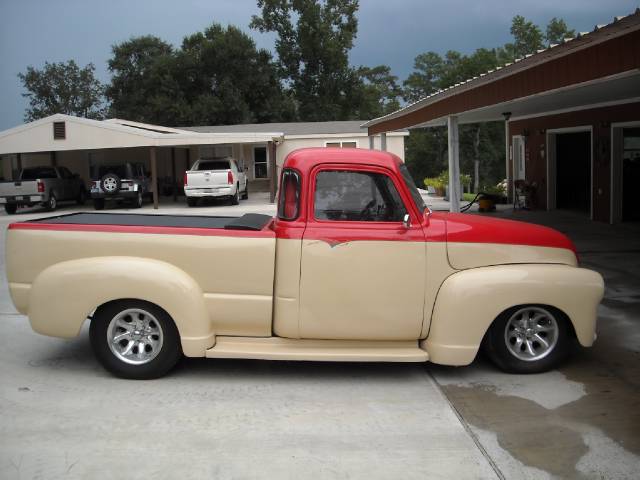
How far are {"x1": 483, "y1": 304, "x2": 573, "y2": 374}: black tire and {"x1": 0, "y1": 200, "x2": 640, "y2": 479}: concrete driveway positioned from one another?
0.11 m

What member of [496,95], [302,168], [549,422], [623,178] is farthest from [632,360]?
[623,178]

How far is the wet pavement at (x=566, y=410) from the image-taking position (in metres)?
4.19

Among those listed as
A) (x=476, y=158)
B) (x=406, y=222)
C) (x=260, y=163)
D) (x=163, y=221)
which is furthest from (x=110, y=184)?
(x=476, y=158)

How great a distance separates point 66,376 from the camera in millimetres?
5871

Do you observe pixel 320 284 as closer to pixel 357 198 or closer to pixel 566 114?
pixel 357 198

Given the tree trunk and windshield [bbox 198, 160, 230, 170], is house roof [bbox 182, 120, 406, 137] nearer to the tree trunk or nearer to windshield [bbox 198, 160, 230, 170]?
windshield [bbox 198, 160, 230, 170]

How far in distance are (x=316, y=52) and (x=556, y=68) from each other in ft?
172

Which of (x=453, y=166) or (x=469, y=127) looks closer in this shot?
(x=453, y=166)

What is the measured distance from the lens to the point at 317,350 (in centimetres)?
554

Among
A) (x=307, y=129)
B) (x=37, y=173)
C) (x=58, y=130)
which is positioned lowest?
(x=37, y=173)

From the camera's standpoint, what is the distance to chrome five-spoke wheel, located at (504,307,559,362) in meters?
5.68

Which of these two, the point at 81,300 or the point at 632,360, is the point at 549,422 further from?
the point at 81,300

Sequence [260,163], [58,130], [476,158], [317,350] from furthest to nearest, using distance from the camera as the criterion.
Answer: [476,158]
[260,163]
[58,130]
[317,350]

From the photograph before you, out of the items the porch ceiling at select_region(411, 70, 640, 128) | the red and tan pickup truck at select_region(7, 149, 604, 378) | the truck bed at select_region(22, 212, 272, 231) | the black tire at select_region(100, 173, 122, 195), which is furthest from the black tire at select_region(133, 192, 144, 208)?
the red and tan pickup truck at select_region(7, 149, 604, 378)
